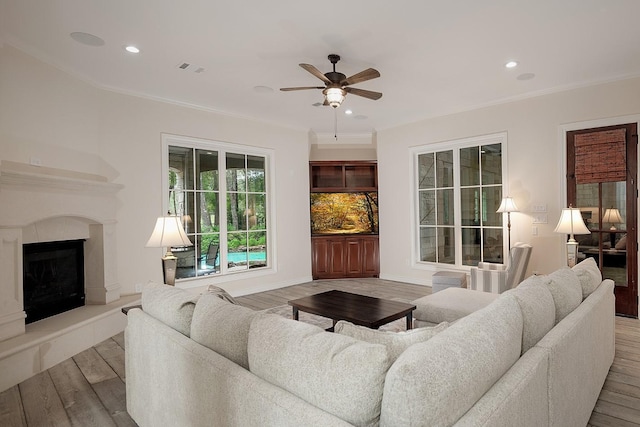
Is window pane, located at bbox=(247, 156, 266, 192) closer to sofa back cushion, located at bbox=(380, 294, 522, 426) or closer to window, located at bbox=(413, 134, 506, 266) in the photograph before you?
window, located at bbox=(413, 134, 506, 266)

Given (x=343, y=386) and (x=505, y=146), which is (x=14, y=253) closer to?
(x=343, y=386)

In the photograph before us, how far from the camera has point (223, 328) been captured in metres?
1.62

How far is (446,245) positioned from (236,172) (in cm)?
383

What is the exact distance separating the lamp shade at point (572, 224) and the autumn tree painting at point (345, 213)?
3.56 meters

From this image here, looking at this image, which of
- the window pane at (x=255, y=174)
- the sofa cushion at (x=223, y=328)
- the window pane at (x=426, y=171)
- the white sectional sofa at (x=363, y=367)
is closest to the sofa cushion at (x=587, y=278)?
the white sectional sofa at (x=363, y=367)

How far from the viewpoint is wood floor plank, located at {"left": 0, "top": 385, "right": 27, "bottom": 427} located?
2.35 m

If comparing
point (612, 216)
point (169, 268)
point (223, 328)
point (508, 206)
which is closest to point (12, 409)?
point (169, 268)

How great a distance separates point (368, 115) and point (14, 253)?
16.5 feet

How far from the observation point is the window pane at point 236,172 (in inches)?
234

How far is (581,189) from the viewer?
15.5ft

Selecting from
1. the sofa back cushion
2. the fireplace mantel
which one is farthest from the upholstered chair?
the fireplace mantel

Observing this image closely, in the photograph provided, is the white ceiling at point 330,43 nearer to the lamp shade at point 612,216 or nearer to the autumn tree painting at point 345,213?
the lamp shade at point 612,216

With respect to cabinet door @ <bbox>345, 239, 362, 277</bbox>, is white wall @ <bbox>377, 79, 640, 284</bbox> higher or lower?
higher

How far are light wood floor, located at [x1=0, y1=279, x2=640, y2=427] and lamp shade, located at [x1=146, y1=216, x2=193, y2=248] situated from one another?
1.14m
